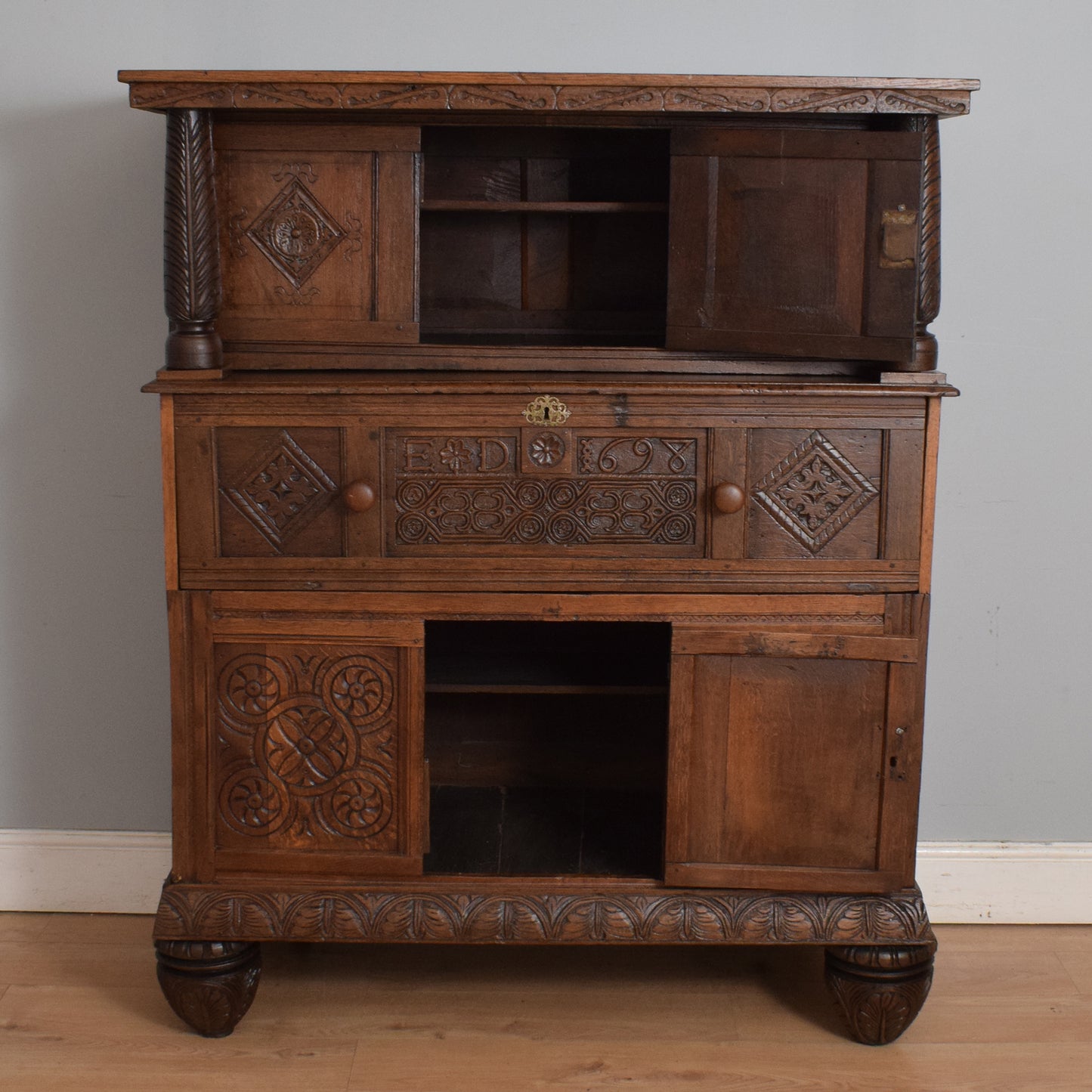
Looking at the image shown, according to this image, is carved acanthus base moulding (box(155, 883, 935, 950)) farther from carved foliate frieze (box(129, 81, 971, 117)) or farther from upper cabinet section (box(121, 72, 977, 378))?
carved foliate frieze (box(129, 81, 971, 117))

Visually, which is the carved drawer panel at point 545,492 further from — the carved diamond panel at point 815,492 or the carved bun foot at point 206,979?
the carved bun foot at point 206,979

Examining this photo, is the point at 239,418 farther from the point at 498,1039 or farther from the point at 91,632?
the point at 498,1039

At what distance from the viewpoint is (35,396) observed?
2799 mm

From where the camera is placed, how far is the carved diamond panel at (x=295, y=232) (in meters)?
2.35

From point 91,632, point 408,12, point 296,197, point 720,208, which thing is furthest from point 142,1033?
point 408,12

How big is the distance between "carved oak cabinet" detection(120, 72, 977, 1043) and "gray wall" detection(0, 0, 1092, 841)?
0.46 metres

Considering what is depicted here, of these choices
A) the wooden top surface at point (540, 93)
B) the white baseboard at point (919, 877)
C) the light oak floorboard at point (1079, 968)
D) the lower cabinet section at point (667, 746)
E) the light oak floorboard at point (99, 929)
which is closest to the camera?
the wooden top surface at point (540, 93)

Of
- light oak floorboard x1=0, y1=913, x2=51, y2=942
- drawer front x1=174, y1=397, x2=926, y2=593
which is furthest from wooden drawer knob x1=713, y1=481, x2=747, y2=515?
light oak floorboard x1=0, y1=913, x2=51, y2=942

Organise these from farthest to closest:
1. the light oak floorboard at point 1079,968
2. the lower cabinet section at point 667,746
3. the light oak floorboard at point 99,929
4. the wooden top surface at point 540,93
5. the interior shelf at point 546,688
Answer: the light oak floorboard at point 99,929, the light oak floorboard at point 1079,968, the interior shelf at point 546,688, the lower cabinet section at point 667,746, the wooden top surface at point 540,93

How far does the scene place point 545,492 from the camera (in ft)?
7.43

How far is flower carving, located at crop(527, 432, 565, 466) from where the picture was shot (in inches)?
88.4

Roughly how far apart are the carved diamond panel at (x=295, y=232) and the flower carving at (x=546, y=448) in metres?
0.54

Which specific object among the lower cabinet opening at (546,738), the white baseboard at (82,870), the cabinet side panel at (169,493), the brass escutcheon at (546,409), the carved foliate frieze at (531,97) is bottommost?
the white baseboard at (82,870)

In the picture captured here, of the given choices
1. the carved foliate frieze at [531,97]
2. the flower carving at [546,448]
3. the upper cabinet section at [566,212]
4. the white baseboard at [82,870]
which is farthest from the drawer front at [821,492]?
the white baseboard at [82,870]
